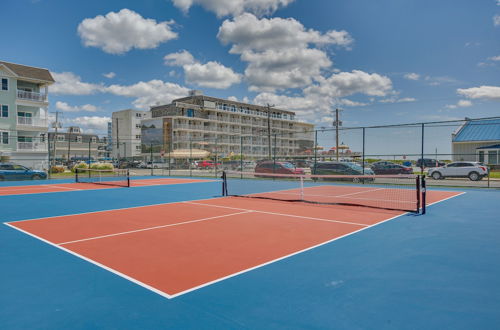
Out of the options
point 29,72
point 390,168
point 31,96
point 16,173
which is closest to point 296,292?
point 390,168

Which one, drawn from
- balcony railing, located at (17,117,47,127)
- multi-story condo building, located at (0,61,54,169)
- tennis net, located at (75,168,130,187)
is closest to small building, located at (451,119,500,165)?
tennis net, located at (75,168,130,187)

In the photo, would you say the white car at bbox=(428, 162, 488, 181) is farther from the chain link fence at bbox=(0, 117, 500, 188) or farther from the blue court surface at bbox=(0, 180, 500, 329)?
the blue court surface at bbox=(0, 180, 500, 329)

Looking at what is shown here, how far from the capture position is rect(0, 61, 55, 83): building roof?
41.7 m

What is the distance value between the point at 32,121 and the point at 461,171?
45.6 m

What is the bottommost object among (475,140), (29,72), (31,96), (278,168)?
(278,168)

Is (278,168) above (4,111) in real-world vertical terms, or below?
below

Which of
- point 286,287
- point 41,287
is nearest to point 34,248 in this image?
point 41,287

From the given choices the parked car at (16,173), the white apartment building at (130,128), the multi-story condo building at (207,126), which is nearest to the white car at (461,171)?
the parked car at (16,173)

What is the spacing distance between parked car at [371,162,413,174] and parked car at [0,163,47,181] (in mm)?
26301

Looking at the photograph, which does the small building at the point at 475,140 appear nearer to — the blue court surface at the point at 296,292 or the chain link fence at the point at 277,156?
the chain link fence at the point at 277,156

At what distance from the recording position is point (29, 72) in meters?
43.0

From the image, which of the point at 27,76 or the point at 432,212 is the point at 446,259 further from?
the point at 27,76

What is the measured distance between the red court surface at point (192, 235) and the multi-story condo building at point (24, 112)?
3421cm

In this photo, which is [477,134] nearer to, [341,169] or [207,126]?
[341,169]
